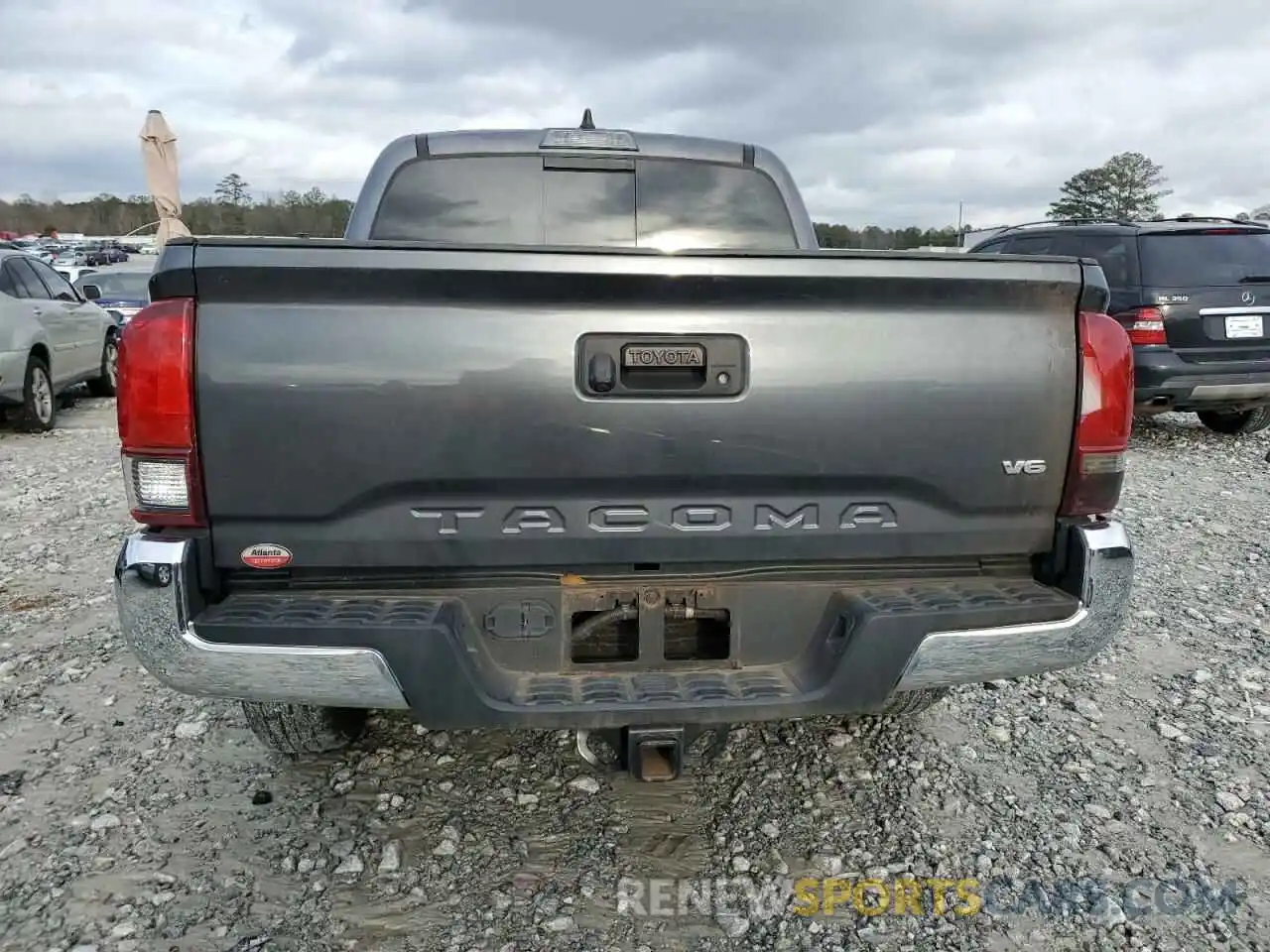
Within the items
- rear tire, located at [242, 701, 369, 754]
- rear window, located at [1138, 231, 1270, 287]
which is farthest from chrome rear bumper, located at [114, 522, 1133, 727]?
rear window, located at [1138, 231, 1270, 287]

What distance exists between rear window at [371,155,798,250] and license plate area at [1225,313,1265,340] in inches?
230

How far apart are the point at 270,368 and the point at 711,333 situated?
3.17 feet

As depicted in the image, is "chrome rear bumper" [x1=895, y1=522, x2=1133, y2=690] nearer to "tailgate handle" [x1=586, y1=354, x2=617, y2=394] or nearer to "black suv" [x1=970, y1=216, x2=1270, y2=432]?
"tailgate handle" [x1=586, y1=354, x2=617, y2=394]

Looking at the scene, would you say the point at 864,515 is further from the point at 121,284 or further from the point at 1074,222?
the point at 121,284

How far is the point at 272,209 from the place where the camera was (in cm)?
3030

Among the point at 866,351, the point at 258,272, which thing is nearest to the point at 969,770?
the point at 866,351

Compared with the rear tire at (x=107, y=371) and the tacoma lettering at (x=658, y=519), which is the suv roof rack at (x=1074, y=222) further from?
the rear tire at (x=107, y=371)

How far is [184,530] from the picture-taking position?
6.55ft

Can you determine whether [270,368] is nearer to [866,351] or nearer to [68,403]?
[866,351]

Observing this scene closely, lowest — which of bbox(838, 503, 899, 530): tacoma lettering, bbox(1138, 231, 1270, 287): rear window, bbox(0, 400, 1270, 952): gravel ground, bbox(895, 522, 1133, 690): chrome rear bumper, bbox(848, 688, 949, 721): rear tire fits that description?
bbox(0, 400, 1270, 952): gravel ground

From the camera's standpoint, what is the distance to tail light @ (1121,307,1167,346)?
736 centimetres

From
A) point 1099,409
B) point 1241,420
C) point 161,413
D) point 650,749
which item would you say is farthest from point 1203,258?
point 161,413

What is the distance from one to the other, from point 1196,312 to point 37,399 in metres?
10.6

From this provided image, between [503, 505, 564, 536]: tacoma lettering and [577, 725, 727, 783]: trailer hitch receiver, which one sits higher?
[503, 505, 564, 536]: tacoma lettering
